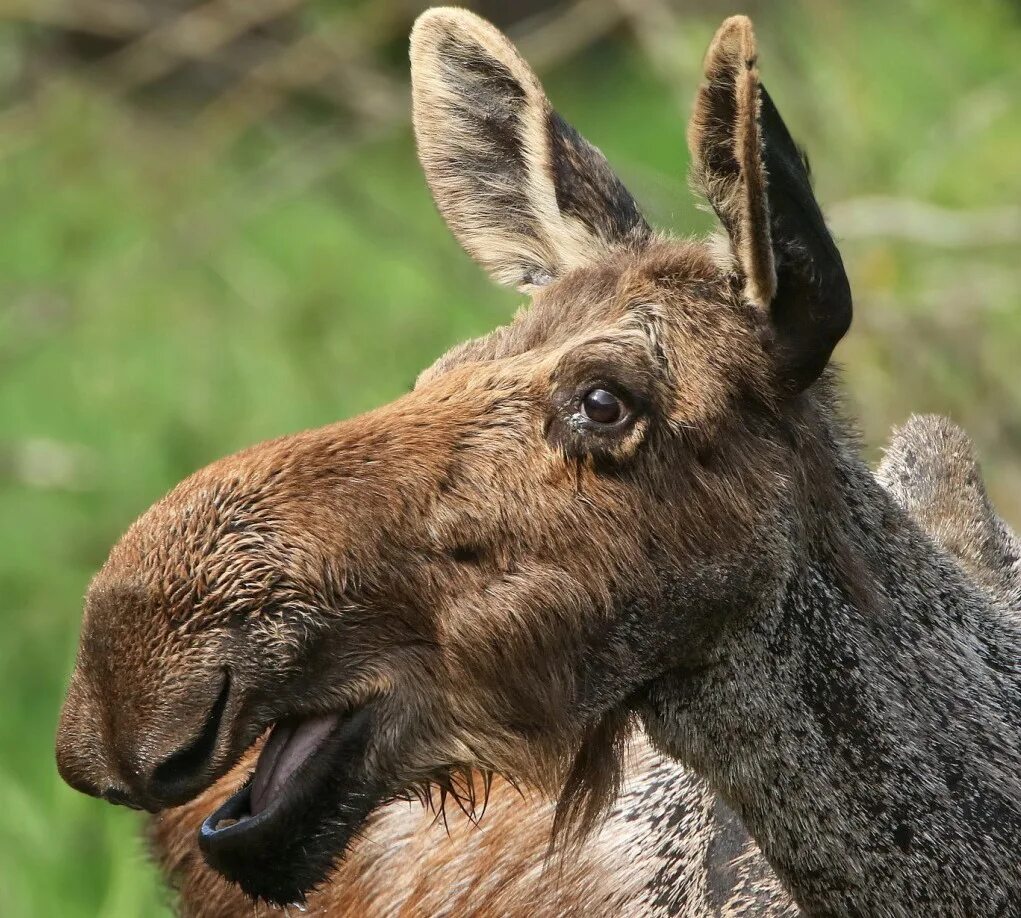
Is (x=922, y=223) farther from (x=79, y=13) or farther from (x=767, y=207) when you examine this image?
(x=767, y=207)

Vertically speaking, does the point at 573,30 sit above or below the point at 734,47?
above

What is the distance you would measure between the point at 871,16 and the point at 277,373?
5733mm

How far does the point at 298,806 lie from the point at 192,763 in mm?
211

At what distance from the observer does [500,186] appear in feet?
13.4

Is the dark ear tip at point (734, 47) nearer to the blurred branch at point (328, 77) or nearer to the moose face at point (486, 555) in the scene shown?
the moose face at point (486, 555)

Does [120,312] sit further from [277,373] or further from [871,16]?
[871,16]

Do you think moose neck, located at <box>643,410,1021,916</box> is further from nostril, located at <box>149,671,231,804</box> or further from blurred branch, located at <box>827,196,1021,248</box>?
blurred branch, located at <box>827,196,1021,248</box>

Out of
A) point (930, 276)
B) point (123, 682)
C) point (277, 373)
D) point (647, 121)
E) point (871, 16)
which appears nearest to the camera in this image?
point (123, 682)

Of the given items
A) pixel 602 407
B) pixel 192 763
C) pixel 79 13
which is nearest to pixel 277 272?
pixel 79 13

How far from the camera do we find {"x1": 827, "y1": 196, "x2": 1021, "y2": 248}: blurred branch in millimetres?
7797

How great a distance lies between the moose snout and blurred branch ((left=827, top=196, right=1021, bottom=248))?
5.34 meters

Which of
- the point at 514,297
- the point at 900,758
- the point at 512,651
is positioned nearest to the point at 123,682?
the point at 512,651

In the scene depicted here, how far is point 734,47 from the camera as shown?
303 centimetres

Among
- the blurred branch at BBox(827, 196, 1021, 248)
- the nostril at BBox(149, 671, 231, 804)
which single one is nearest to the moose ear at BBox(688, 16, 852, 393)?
the nostril at BBox(149, 671, 231, 804)
